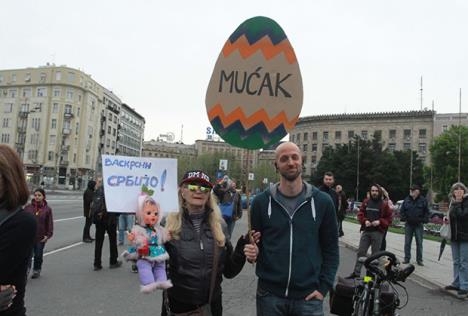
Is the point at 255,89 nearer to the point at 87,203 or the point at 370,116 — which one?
the point at 87,203

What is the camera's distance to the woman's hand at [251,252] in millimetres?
3229

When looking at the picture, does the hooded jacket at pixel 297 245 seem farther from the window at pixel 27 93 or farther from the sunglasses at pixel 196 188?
the window at pixel 27 93

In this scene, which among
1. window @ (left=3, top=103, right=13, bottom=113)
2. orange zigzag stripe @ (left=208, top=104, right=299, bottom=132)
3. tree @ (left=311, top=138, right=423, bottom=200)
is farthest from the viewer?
window @ (left=3, top=103, right=13, bottom=113)

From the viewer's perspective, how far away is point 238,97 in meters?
3.68

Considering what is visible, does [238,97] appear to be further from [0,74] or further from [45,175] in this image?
[0,74]

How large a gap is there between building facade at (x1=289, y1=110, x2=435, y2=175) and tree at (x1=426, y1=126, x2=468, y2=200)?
2712cm

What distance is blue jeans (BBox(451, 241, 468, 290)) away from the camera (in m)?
8.14

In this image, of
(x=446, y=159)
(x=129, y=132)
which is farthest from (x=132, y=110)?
(x=446, y=159)

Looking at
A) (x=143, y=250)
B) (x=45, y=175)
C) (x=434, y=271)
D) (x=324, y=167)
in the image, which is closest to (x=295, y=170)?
(x=143, y=250)

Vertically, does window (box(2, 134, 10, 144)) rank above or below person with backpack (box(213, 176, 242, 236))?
above

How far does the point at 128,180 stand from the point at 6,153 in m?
1.95

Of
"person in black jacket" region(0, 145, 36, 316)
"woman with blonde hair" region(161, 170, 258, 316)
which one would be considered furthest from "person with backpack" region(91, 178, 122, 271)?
"person in black jacket" region(0, 145, 36, 316)

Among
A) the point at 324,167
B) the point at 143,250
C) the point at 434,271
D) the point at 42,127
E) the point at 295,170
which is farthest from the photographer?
the point at 42,127

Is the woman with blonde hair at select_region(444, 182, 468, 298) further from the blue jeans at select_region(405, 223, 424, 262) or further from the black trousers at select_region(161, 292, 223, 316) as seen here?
the black trousers at select_region(161, 292, 223, 316)
